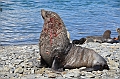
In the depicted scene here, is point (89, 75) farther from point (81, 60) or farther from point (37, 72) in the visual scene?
point (37, 72)

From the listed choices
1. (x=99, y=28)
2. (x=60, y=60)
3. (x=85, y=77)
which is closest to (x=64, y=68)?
(x=60, y=60)

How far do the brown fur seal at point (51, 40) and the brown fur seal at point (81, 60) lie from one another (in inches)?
5.8

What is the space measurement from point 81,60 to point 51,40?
0.71 m

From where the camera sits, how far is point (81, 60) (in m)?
7.61

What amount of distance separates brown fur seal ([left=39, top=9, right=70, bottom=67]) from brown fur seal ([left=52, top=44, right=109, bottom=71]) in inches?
5.8

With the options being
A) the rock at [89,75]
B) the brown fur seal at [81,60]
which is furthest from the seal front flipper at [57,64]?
the rock at [89,75]

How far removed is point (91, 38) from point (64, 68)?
6.60 meters

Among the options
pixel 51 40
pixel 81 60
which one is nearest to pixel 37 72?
pixel 51 40

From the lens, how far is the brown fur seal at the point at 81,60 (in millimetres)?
7461

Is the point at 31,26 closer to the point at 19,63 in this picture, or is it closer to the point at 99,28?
the point at 99,28

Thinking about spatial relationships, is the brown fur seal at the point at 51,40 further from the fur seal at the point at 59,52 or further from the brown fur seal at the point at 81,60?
the brown fur seal at the point at 81,60

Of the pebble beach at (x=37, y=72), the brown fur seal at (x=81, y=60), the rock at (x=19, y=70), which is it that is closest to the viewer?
the pebble beach at (x=37, y=72)

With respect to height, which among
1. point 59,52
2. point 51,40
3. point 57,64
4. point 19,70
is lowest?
point 19,70

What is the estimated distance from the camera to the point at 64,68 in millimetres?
7578
